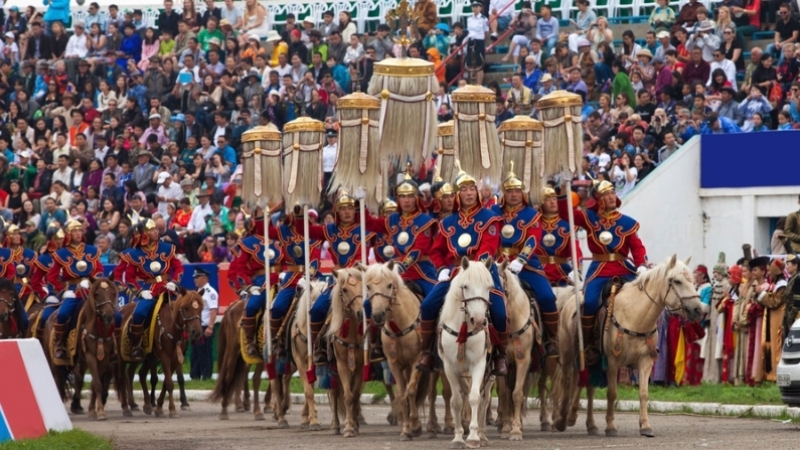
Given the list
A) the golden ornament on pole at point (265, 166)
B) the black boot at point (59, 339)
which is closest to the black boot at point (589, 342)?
the golden ornament on pole at point (265, 166)

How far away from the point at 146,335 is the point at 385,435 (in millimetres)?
5542

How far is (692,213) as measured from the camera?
26406 millimetres

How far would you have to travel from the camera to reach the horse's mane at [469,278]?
15.4 metres

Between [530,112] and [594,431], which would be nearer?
[594,431]

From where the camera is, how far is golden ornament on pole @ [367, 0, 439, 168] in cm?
1798

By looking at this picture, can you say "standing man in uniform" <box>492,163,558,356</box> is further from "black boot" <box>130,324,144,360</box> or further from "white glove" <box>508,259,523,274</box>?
"black boot" <box>130,324,144,360</box>

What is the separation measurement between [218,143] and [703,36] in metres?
9.49

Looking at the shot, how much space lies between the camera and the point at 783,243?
22.9 m

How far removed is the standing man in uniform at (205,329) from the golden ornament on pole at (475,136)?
831 centimetres

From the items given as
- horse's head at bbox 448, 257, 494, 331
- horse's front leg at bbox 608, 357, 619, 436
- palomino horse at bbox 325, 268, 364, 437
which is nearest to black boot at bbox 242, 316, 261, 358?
palomino horse at bbox 325, 268, 364, 437

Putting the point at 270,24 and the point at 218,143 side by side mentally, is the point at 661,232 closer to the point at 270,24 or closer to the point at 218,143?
the point at 218,143

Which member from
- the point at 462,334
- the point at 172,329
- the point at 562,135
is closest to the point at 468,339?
the point at 462,334

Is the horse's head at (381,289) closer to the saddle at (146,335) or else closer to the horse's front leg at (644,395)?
the horse's front leg at (644,395)

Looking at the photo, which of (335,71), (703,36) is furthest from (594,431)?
(335,71)
